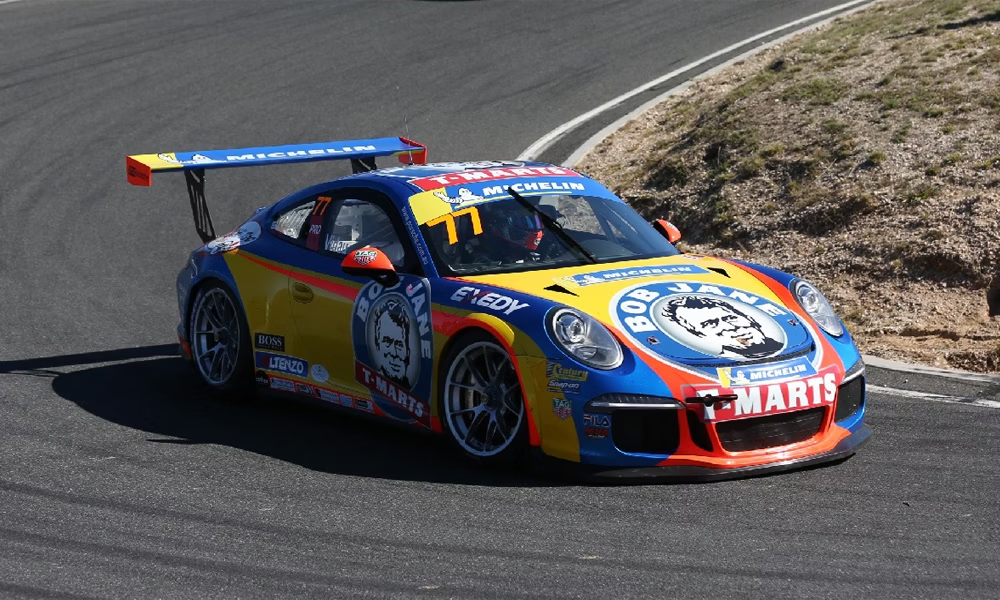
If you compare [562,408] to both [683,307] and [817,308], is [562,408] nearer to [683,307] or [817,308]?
[683,307]

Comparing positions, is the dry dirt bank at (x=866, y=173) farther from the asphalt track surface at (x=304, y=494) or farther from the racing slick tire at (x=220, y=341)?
the racing slick tire at (x=220, y=341)

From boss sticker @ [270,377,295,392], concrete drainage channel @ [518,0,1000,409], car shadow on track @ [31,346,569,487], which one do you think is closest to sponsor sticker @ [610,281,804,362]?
car shadow on track @ [31,346,569,487]

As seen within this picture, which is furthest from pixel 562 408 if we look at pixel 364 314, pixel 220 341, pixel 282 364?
pixel 220 341

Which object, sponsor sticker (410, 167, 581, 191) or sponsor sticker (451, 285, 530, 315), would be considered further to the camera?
sponsor sticker (410, 167, 581, 191)

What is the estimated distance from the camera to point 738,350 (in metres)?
6.11

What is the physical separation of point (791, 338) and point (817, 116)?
7.30 metres

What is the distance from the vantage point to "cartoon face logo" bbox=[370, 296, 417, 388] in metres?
6.82

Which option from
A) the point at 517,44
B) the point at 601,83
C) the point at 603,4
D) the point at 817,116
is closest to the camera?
the point at 817,116

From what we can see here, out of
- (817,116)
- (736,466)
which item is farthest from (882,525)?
(817,116)

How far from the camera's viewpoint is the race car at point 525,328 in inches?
234

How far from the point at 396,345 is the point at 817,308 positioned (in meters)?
2.09

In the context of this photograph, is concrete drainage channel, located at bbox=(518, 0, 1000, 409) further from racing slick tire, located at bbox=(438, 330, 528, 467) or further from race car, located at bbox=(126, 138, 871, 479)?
racing slick tire, located at bbox=(438, 330, 528, 467)

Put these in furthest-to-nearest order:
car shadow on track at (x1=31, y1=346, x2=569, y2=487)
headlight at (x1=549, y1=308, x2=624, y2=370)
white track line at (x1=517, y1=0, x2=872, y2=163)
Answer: white track line at (x1=517, y1=0, x2=872, y2=163), car shadow on track at (x1=31, y1=346, x2=569, y2=487), headlight at (x1=549, y1=308, x2=624, y2=370)

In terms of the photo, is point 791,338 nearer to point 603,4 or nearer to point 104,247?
point 104,247
